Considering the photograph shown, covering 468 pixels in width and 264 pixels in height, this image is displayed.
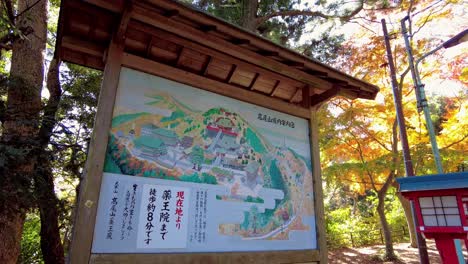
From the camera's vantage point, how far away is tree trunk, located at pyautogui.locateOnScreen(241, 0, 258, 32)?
7.27 metres

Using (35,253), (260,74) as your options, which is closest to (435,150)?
(260,74)

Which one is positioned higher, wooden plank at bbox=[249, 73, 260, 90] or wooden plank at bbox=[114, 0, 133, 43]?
wooden plank at bbox=[249, 73, 260, 90]

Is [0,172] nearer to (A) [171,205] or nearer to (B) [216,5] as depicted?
(A) [171,205]

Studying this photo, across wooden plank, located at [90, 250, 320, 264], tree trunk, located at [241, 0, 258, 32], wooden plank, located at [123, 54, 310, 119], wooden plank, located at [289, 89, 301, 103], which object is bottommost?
wooden plank, located at [90, 250, 320, 264]

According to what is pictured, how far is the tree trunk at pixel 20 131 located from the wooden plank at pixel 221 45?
1.73 m

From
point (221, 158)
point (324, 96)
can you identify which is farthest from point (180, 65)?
point (324, 96)

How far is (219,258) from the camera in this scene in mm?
2855

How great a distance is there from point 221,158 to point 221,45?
125 centimetres

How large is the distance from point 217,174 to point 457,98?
10935 mm

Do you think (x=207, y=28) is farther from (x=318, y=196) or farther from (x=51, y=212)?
(x=51, y=212)

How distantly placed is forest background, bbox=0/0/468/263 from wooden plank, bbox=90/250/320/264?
112 cm

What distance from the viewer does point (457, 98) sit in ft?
33.3

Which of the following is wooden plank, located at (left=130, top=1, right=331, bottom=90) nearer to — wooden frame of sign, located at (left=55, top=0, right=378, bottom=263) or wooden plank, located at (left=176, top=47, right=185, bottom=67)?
wooden frame of sign, located at (left=55, top=0, right=378, bottom=263)

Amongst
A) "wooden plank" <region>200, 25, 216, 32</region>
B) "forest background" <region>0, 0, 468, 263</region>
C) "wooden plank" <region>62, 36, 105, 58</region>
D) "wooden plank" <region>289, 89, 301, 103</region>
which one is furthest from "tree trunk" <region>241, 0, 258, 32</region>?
"wooden plank" <region>62, 36, 105, 58</region>
